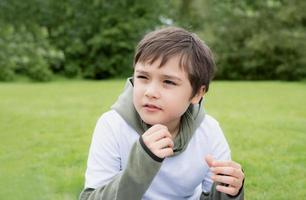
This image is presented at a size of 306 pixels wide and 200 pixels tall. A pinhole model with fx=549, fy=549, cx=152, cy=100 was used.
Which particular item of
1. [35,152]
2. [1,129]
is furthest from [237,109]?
[35,152]

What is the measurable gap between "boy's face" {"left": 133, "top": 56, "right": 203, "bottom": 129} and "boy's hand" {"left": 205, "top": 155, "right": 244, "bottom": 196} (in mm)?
256

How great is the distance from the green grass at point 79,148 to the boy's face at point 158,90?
100 centimetres

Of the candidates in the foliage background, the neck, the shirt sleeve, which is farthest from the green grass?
the foliage background

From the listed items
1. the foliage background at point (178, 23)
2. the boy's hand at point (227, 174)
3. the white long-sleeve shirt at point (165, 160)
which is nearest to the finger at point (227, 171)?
the boy's hand at point (227, 174)

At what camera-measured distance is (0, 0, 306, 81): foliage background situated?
22.1m

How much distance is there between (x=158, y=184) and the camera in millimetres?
2436

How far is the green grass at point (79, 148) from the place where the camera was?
3.85 meters

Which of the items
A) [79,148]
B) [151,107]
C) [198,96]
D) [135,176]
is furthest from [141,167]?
[79,148]

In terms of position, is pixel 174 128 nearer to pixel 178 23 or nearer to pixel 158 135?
pixel 158 135

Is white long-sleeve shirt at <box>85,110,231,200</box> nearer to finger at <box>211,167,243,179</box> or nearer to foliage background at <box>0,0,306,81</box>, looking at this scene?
finger at <box>211,167,243,179</box>

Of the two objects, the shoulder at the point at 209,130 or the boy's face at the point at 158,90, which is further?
the shoulder at the point at 209,130

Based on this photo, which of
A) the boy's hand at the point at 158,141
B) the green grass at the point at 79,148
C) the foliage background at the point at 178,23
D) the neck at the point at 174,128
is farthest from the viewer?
the foliage background at the point at 178,23

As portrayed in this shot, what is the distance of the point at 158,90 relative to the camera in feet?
7.21

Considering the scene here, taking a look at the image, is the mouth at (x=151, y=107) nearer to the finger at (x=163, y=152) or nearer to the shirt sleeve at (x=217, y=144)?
the finger at (x=163, y=152)
